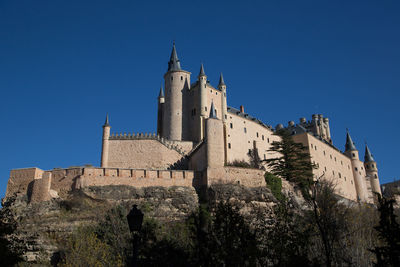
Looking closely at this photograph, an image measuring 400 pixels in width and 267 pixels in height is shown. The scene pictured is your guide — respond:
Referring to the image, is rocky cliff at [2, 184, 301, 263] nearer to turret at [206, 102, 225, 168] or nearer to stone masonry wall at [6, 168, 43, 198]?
stone masonry wall at [6, 168, 43, 198]

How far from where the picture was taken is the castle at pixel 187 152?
3919cm

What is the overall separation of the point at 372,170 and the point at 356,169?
837 cm

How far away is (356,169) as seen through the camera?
74.2m

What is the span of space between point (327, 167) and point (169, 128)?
29.6 metres

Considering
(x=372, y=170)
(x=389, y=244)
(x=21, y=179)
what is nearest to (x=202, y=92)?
(x=21, y=179)

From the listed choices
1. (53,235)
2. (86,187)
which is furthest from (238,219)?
(86,187)

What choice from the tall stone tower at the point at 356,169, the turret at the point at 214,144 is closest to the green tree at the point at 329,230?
the turret at the point at 214,144

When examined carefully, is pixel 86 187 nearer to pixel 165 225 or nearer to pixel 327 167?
pixel 165 225

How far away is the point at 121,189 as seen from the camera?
38594 mm

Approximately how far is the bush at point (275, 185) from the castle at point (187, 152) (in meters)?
1.02

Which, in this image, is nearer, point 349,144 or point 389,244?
point 389,244

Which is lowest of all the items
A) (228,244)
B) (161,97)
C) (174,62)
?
(228,244)

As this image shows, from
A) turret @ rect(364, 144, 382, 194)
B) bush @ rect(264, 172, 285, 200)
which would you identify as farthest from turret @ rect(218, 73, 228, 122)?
turret @ rect(364, 144, 382, 194)

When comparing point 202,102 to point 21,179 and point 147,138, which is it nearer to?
point 147,138
